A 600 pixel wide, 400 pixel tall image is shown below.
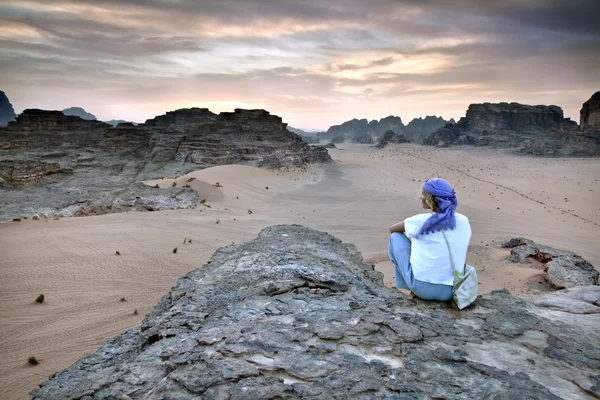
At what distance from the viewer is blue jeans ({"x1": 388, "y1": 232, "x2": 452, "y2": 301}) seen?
3105 millimetres

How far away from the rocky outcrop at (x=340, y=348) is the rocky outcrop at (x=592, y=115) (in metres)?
50.8

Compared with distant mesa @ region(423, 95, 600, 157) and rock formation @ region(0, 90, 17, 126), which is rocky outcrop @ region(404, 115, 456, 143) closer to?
distant mesa @ region(423, 95, 600, 157)

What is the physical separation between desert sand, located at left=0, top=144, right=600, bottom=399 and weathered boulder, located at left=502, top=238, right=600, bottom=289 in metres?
0.32

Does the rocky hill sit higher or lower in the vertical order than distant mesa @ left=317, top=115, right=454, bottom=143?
lower

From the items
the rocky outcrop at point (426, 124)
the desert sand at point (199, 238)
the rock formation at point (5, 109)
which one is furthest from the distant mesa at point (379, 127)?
the rock formation at point (5, 109)

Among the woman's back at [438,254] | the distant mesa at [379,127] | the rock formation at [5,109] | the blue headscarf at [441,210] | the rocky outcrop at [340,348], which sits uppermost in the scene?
the rock formation at [5,109]

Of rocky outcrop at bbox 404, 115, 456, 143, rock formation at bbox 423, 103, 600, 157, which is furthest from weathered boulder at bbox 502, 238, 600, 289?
rocky outcrop at bbox 404, 115, 456, 143

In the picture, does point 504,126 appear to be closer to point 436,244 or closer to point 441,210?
point 441,210

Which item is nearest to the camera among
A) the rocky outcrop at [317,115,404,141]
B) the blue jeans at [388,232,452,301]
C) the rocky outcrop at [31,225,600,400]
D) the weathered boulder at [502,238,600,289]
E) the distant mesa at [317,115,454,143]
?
the rocky outcrop at [31,225,600,400]

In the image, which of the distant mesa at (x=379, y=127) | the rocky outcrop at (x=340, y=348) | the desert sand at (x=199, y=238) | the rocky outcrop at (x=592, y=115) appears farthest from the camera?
the distant mesa at (x=379, y=127)

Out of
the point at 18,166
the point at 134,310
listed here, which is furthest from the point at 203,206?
the point at 18,166

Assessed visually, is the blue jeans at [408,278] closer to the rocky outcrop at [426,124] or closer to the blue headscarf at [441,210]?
the blue headscarf at [441,210]

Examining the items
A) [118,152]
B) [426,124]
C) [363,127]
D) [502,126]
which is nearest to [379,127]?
[363,127]

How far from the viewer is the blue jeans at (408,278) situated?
122 inches
